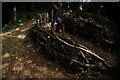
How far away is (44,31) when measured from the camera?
27.2 feet

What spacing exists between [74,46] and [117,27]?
5.31 m

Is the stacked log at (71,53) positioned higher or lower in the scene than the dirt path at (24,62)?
higher

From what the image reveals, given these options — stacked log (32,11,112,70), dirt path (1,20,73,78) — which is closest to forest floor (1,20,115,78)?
dirt path (1,20,73,78)

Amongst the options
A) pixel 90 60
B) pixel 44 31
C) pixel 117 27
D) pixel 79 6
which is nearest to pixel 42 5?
pixel 79 6

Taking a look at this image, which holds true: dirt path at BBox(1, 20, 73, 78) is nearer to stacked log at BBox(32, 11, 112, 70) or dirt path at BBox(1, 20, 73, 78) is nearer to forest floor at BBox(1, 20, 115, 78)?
forest floor at BBox(1, 20, 115, 78)

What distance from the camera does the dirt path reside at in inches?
269

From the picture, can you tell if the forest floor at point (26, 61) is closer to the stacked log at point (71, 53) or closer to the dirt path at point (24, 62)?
the dirt path at point (24, 62)

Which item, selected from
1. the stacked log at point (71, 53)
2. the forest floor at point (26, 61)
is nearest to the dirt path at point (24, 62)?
the forest floor at point (26, 61)

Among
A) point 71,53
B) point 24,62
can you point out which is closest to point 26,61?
point 24,62

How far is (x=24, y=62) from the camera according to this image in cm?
745

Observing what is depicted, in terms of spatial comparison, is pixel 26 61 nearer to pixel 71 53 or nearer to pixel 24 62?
pixel 24 62

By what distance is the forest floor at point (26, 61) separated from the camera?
22.4 ft

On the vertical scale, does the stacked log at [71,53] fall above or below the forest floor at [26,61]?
above

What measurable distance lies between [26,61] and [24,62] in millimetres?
110
